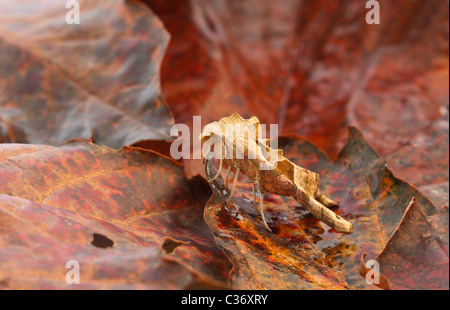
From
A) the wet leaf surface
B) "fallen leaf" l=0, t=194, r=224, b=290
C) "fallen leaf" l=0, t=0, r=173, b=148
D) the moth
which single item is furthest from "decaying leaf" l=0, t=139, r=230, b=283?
the wet leaf surface

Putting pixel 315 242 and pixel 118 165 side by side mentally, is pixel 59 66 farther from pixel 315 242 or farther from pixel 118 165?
pixel 315 242

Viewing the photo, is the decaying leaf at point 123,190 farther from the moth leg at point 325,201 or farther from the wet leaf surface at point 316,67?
the wet leaf surface at point 316,67

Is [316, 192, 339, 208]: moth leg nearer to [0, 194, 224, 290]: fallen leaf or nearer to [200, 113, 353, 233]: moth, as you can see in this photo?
[200, 113, 353, 233]: moth

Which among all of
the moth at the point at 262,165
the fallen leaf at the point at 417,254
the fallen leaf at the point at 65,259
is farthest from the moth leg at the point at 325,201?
the fallen leaf at the point at 65,259

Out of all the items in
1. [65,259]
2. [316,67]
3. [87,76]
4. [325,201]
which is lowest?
[65,259]

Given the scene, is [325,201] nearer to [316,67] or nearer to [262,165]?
[262,165]

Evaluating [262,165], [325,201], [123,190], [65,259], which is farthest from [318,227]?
[65,259]
